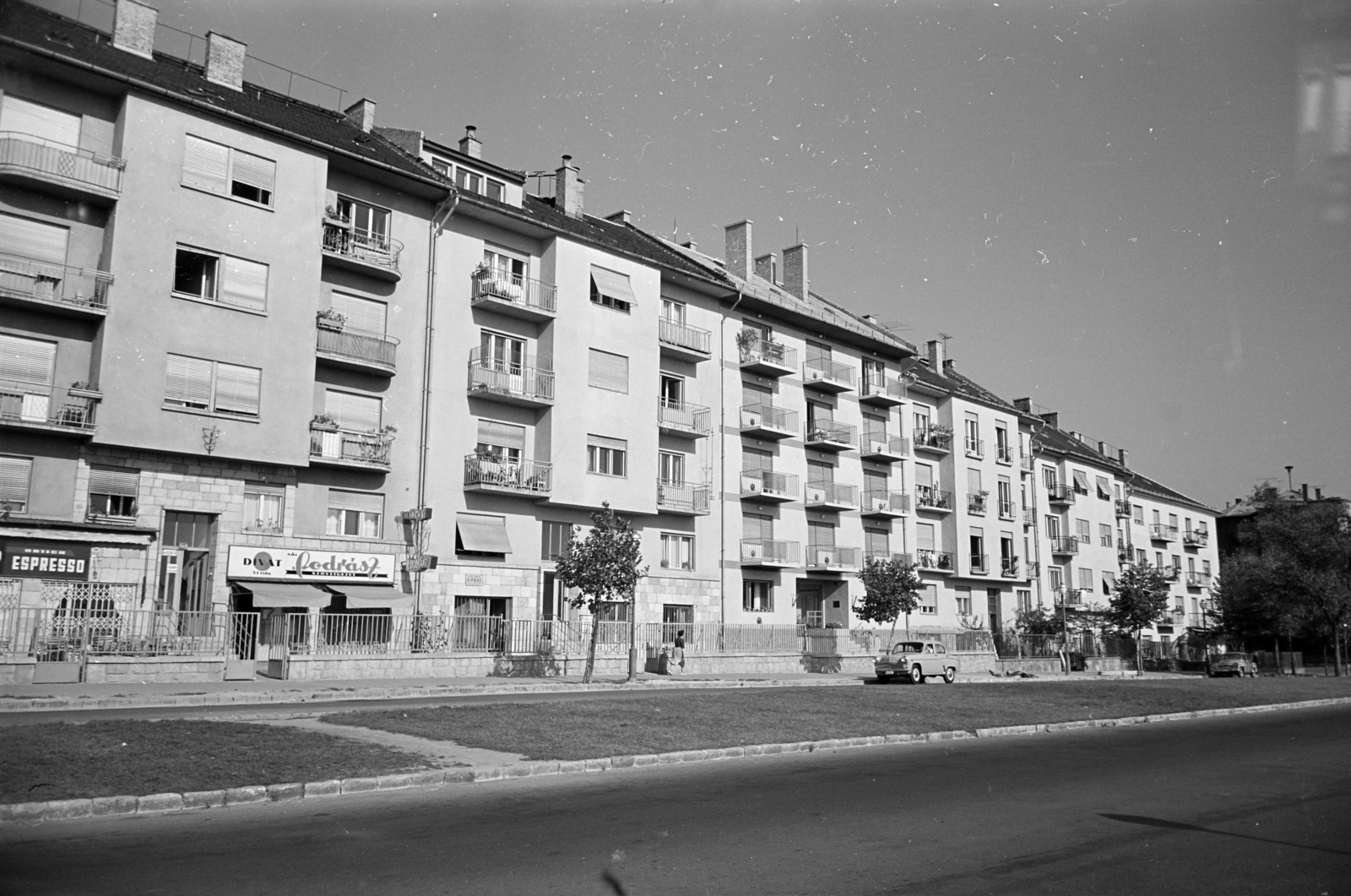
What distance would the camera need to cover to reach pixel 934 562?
54.9m

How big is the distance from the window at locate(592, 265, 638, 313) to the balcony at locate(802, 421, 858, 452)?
1236cm

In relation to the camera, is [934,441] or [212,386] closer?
[212,386]

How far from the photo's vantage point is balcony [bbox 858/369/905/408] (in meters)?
52.6

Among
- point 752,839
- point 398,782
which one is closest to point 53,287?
point 398,782

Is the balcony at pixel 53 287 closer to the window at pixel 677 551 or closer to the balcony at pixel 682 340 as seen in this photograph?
the balcony at pixel 682 340

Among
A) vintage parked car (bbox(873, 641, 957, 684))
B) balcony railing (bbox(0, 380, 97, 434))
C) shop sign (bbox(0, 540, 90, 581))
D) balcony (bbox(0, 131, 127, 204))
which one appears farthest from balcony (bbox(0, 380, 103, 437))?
vintage parked car (bbox(873, 641, 957, 684))

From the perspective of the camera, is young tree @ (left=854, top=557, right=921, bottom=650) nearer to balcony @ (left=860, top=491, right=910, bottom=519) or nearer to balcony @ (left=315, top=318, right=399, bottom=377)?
balcony @ (left=860, top=491, right=910, bottom=519)

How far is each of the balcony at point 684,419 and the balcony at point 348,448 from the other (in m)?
12.2

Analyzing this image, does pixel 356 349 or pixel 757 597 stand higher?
pixel 356 349

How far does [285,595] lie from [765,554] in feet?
71.4

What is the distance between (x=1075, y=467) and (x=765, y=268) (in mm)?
29170

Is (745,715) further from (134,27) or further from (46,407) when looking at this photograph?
(134,27)

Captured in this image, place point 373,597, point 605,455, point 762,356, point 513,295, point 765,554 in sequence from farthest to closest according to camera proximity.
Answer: point 762,356, point 765,554, point 605,455, point 513,295, point 373,597

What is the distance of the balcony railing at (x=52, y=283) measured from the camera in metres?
26.6
